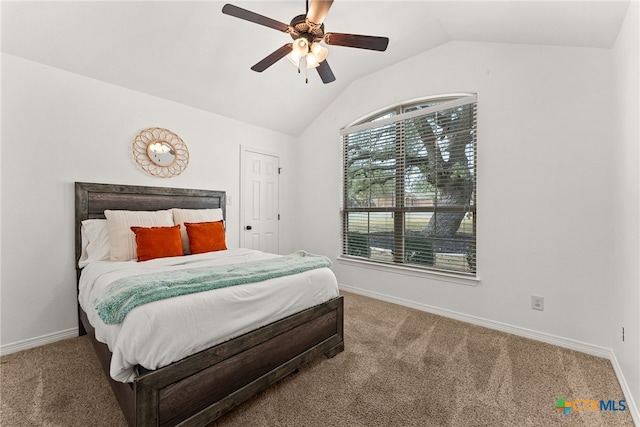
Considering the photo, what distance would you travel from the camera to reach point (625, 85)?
6.02ft

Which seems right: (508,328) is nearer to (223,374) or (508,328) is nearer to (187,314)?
(223,374)

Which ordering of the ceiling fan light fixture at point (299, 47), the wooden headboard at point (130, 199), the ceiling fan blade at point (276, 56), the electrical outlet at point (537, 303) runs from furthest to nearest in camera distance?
the wooden headboard at point (130, 199) → the electrical outlet at point (537, 303) → the ceiling fan blade at point (276, 56) → the ceiling fan light fixture at point (299, 47)

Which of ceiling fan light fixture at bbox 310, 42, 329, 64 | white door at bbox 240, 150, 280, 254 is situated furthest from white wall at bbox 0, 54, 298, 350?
ceiling fan light fixture at bbox 310, 42, 329, 64

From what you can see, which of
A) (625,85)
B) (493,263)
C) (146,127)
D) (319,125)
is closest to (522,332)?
(493,263)

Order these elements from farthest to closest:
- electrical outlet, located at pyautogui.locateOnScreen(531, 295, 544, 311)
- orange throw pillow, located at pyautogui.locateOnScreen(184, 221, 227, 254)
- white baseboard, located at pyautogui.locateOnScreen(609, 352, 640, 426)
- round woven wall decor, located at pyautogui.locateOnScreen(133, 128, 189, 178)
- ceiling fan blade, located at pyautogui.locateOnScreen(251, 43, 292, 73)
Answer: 1. round woven wall decor, located at pyautogui.locateOnScreen(133, 128, 189, 178)
2. orange throw pillow, located at pyautogui.locateOnScreen(184, 221, 227, 254)
3. electrical outlet, located at pyautogui.locateOnScreen(531, 295, 544, 311)
4. ceiling fan blade, located at pyautogui.locateOnScreen(251, 43, 292, 73)
5. white baseboard, located at pyautogui.locateOnScreen(609, 352, 640, 426)

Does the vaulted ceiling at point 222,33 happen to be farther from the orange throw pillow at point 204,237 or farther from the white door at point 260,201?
the orange throw pillow at point 204,237

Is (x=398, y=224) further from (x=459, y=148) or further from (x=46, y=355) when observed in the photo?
(x=46, y=355)

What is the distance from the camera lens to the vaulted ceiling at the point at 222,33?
204cm

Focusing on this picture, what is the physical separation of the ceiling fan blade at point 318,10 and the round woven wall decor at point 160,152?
7.17ft

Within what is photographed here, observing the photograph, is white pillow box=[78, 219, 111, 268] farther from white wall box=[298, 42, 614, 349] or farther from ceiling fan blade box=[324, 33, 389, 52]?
white wall box=[298, 42, 614, 349]

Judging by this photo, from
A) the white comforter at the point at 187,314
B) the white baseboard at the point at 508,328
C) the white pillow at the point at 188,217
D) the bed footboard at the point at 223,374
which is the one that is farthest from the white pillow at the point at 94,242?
the white baseboard at the point at 508,328

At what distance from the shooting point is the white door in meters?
3.92

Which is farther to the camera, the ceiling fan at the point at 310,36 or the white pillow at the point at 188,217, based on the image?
the white pillow at the point at 188,217

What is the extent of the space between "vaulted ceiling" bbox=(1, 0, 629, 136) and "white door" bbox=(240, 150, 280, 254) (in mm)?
992
